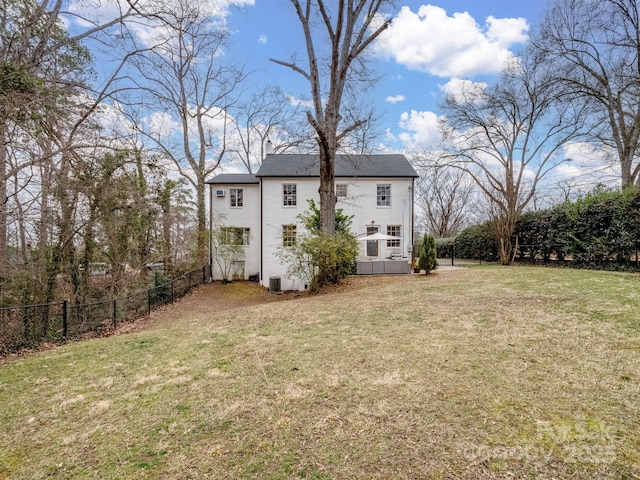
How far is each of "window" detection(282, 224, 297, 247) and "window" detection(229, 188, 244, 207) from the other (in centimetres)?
338

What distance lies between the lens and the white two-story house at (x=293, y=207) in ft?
56.3

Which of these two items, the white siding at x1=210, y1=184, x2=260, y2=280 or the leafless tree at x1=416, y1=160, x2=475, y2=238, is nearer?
the white siding at x1=210, y1=184, x2=260, y2=280

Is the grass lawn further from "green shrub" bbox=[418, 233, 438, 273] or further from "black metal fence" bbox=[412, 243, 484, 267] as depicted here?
"black metal fence" bbox=[412, 243, 484, 267]

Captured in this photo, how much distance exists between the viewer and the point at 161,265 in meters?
12.1

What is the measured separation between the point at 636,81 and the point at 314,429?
777 inches

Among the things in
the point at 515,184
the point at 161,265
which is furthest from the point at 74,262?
the point at 515,184

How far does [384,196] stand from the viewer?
58.2 feet

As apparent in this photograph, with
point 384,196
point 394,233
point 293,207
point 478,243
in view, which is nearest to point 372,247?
point 394,233

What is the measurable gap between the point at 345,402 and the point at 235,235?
52.8 feet

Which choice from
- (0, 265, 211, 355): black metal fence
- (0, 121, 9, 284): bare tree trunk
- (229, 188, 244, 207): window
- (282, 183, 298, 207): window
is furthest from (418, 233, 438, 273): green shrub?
(0, 121, 9, 284): bare tree trunk

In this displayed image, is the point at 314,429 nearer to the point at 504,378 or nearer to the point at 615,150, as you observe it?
the point at 504,378

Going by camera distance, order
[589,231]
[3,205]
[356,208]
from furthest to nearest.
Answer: [356,208], [589,231], [3,205]

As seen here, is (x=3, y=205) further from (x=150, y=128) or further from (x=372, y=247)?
(x=372, y=247)

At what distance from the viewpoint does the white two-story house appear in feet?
56.3
